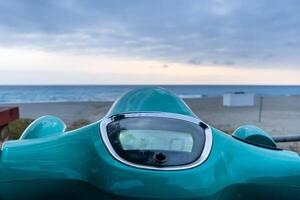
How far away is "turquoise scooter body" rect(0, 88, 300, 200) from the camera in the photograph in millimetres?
1746

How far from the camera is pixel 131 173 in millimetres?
1758

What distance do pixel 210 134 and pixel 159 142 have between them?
0.29 metres

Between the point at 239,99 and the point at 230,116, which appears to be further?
the point at 239,99

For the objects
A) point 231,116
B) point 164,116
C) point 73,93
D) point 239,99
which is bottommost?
point 73,93

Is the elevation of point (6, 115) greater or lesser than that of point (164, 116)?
lesser

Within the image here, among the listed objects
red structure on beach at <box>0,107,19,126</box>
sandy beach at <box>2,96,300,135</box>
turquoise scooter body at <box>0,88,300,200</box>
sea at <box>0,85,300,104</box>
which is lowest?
sea at <box>0,85,300,104</box>

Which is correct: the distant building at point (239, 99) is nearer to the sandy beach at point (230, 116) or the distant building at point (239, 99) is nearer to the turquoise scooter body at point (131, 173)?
the sandy beach at point (230, 116)

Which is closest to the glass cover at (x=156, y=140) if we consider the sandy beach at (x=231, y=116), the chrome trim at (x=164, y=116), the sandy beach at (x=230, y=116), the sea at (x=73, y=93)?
the chrome trim at (x=164, y=116)

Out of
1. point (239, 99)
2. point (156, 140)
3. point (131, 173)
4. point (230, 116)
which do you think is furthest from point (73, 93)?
point (131, 173)

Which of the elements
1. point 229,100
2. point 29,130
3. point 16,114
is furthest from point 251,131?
point 229,100

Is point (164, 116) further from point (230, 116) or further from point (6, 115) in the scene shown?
point (230, 116)

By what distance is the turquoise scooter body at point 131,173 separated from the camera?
68.7 inches

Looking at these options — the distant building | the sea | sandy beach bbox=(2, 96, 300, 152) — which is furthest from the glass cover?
the sea

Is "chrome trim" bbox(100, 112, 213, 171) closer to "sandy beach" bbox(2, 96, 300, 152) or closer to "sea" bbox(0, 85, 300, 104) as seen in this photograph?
"sandy beach" bbox(2, 96, 300, 152)
